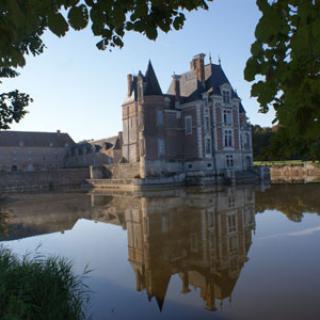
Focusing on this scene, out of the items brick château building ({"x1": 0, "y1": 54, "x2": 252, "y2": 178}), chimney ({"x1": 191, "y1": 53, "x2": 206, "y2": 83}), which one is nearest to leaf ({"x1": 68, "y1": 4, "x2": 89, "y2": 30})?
brick château building ({"x1": 0, "y1": 54, "x2": 252, "y2": 178})

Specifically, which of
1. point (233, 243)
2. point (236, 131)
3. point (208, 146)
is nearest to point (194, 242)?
point (233, 243)

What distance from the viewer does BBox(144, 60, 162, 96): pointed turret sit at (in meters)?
32.8

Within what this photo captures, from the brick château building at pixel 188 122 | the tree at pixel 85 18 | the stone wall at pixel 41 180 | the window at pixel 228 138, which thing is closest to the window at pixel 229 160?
the brick château building at pixel 188 122

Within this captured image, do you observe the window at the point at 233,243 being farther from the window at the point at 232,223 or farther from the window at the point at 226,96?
the window at the point at 226,96

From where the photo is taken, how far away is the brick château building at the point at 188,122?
32844mm

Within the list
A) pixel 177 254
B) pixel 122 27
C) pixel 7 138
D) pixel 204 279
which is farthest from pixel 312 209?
pixel 7 138

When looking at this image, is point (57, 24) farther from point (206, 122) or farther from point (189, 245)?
point (206, 122)

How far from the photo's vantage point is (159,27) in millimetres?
2303

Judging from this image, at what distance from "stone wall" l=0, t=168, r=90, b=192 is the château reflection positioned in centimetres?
2387

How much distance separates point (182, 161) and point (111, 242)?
25.1 metres

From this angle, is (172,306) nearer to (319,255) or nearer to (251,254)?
(251,254)

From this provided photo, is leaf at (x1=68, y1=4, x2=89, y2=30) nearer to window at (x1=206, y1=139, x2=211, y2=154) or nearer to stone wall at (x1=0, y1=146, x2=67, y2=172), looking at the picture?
window at (x1=206, y1=139, x2=211, y2=154)

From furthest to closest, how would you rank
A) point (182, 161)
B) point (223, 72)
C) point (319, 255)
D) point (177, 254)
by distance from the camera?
point (223, 72) → point (182, 161) → point (177, 254) → point (319, 255)

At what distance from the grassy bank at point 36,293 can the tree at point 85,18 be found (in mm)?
3224
